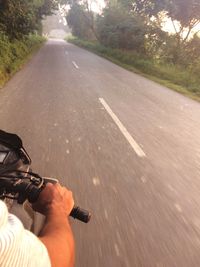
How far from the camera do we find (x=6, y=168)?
2412 mm

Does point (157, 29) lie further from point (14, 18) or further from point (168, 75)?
point (14, 18)

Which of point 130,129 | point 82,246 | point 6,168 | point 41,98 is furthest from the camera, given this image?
point 41,98

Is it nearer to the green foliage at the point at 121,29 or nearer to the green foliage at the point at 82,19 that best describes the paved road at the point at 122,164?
the green foliage at the point at 121,29

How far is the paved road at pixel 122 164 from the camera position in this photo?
3492mm

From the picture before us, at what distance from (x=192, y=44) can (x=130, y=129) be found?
82.9ft

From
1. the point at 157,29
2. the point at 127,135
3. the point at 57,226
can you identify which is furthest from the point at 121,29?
the point at 57,226

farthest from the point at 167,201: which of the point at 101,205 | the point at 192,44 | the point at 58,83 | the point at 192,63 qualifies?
the point at 192,44

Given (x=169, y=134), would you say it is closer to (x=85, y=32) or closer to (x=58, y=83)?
(x=58, y=83)

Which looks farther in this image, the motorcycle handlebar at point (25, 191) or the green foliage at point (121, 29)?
the green foliage at point (121, 29)

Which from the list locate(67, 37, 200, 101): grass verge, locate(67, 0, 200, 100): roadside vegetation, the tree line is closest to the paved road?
locate(67, 37, 200, 101): grass verge

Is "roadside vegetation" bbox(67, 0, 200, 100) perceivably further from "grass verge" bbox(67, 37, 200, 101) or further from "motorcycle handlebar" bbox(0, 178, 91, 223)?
"motorcycle handlebar" bbox(0, 178, 91, 223)

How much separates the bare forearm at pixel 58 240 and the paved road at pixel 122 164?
4.21 feet

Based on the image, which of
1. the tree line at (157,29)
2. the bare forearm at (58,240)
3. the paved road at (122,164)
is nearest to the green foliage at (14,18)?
the paved road at (122,164)

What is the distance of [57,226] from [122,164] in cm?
376
